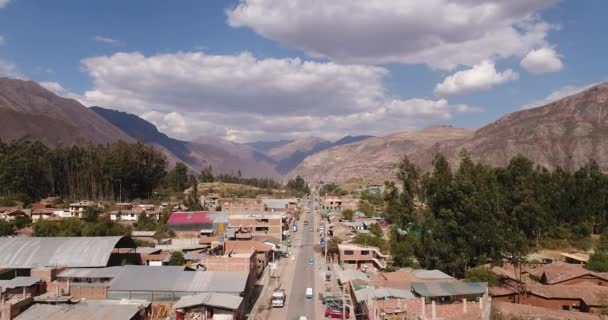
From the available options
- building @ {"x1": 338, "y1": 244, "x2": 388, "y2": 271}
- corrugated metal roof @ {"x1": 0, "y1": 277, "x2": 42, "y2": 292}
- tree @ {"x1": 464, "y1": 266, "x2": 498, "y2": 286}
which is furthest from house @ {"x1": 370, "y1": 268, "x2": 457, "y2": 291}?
corrugated metal roof @ {"x1": 0, "y1": 277, "x2": 42, "y2": 292}

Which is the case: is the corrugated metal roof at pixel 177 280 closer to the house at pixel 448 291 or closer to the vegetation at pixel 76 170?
the house at pixel 448 291

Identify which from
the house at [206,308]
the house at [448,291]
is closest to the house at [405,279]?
the house at [448,291]

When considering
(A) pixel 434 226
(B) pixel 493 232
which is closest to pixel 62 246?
(A) pixel 434 226

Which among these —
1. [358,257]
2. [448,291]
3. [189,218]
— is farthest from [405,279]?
[189,218]

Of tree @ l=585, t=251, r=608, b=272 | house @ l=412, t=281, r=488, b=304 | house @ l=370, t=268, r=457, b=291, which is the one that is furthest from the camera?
tree @ l=585, t=251, r=608, b=272

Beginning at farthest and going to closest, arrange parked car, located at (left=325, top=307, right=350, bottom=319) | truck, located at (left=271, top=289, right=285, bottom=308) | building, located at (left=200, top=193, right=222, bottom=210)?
building, located at (left=200, top=193, right=222, bottom=210), truck, located at (left=271, top=289, right=285, bottom=308), parked car, located at (left=325, top=307, right=350, bottom=319)

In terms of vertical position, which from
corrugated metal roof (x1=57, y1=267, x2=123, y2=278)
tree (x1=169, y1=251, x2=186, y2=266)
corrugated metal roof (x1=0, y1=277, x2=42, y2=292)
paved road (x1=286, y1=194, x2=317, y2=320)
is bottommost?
paved road (x1=286, y1=194, x2=317, y2=320)

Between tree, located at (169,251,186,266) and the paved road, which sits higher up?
tree, located at (169,251,186,266)

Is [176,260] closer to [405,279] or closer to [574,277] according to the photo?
[405,279]

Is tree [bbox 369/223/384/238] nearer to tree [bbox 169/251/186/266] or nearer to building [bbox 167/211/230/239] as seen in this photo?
building [bbox 167/211/230/239]
